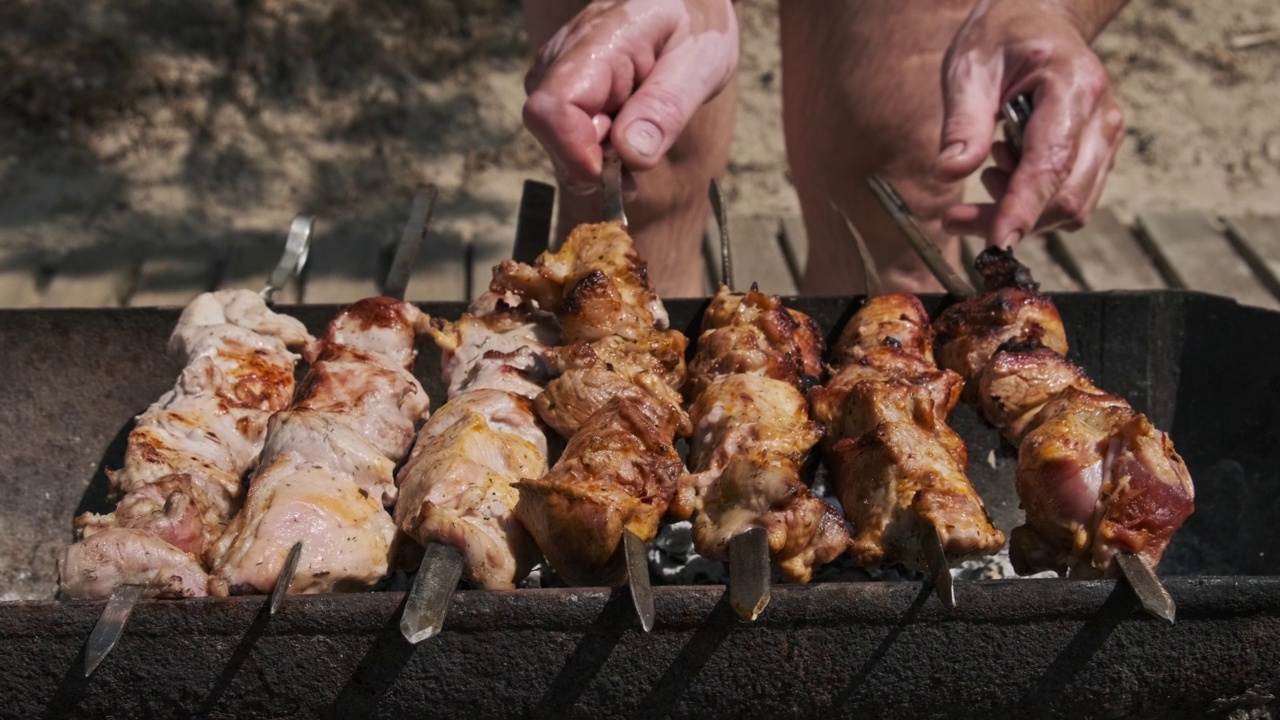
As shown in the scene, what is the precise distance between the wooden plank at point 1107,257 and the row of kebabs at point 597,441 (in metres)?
2.37

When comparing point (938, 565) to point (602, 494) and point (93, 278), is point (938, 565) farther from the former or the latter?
point (93, 278)

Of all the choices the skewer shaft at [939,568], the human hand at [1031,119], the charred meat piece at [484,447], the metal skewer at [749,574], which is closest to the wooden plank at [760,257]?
the human hand at [1031,119]

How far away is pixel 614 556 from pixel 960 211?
1.38 meters

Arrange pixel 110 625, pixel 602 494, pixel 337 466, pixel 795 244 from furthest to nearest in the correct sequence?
pixel 795 244
pixel 337 466
pixel 602 494
pixel 110 625

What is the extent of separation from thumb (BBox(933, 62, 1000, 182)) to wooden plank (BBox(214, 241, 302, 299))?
269cm

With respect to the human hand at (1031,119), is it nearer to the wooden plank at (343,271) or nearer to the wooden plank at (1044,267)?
the wooden plank at (1044,267)

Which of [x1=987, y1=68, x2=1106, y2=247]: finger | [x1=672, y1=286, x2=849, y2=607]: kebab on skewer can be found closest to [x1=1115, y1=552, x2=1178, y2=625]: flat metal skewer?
[x1=672, y1=286, x2=849, y2=607]: kebab on skewer

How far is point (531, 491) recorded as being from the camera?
1.87 meters

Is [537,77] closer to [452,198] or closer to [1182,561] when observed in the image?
[1182,561]

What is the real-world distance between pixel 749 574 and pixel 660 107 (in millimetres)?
1293

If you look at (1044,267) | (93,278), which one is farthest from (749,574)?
(93,278)

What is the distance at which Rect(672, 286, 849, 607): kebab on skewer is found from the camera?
6.33 feet

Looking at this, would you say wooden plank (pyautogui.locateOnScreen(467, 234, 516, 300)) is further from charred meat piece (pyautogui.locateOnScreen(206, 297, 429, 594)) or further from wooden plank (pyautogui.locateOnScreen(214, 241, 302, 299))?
charred meat piece (pyautogui.locateOnScreen(206, 297, 429, 594))

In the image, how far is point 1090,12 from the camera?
317 centimetres
